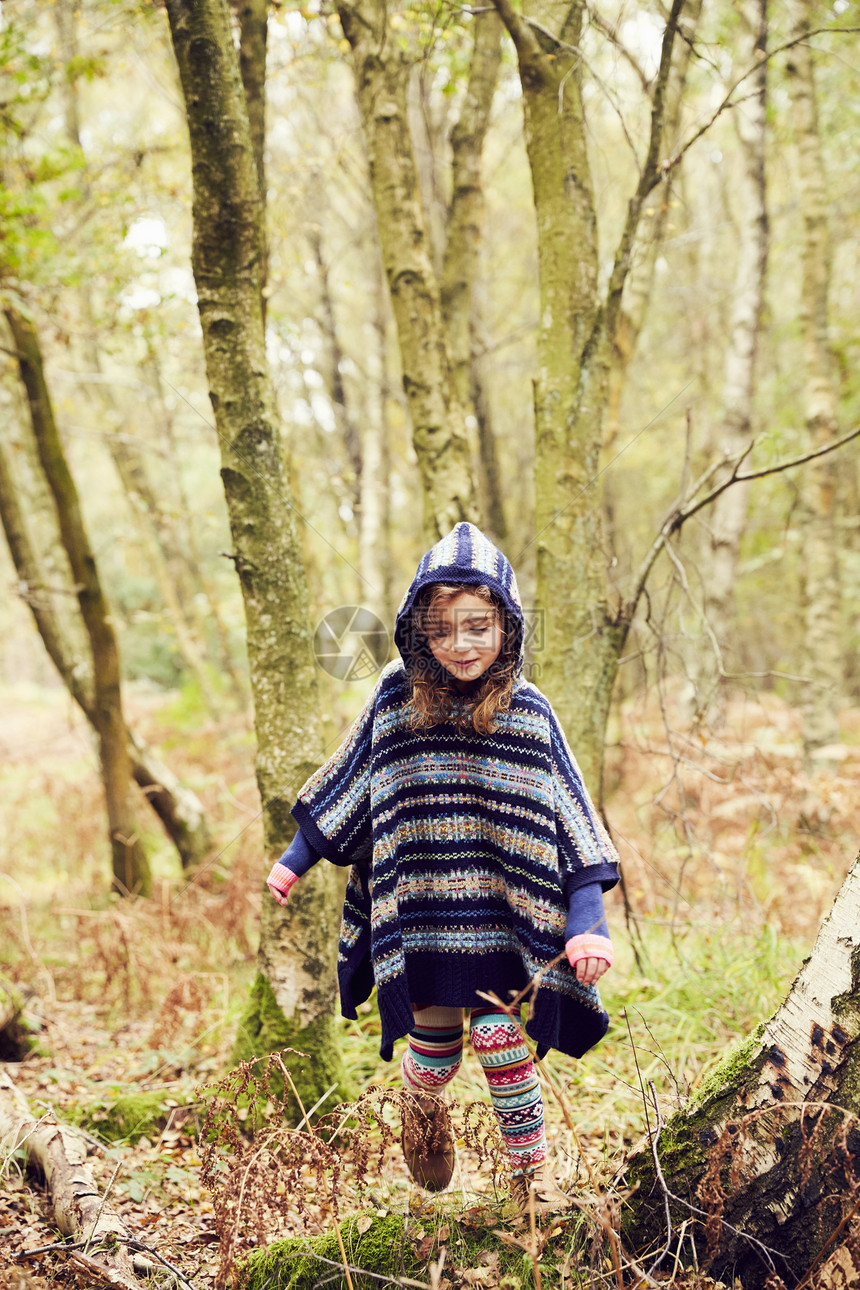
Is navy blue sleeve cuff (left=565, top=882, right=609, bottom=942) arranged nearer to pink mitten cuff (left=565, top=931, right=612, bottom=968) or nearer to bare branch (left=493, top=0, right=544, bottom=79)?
pink mitten cuff (left=565, top=931, right=612, bottom=968)

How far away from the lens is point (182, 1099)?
10.5ft

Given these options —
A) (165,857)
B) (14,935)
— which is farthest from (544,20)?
(165,857)

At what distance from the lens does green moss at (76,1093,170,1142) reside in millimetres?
2967

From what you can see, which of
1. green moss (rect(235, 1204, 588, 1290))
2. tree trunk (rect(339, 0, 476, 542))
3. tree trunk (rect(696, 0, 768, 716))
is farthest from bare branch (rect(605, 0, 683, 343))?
tree trunk (rect(696, 0, 768, 716))

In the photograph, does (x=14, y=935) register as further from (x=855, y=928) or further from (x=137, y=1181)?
(x=855, y=928)

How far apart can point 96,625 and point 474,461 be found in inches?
129

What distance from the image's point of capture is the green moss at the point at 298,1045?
2947mm

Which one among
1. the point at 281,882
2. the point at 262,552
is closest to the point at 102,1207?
the point at 281,882

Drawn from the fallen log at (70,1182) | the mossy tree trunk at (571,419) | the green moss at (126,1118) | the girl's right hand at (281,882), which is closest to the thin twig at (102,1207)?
the fallen log at (70,1182)

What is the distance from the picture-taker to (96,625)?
5.11m

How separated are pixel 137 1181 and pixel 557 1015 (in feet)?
5.25

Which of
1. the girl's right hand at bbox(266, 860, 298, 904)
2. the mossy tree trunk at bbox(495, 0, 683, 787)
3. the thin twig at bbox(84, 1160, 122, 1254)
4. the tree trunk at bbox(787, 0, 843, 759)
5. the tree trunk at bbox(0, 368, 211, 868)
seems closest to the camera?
the thin twig at bbox(84, 1160, 122, 1254)

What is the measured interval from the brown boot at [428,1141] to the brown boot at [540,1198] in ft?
0.79

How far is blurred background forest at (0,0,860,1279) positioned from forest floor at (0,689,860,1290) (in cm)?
3
